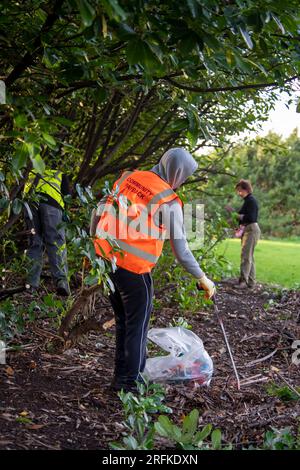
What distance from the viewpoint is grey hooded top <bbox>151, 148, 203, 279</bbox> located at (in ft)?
11.7

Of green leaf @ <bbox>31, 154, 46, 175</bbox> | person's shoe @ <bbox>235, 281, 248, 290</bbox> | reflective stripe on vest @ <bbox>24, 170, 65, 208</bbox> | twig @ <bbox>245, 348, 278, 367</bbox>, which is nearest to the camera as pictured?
green leaf @ <bbox>31, 154, 46, 175</bbox>

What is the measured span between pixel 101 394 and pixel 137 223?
1072 mm

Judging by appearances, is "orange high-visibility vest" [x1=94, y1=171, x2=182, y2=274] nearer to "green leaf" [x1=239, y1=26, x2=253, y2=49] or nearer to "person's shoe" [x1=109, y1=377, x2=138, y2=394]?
"person's shoe" [x1=109, y1=377, x2=138, y2=394]

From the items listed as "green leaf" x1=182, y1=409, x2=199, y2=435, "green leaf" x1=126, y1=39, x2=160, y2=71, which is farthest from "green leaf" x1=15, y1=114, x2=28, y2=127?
"green leaf" x1=182, y1=409, x2=199, y2=435

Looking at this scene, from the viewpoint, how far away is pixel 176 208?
3574mm

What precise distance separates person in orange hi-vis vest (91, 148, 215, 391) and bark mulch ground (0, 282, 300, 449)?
1.12 feet

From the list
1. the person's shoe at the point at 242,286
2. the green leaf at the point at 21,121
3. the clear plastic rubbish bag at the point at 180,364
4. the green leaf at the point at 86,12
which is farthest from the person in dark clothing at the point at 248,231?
the green leaf at the point at 86,12

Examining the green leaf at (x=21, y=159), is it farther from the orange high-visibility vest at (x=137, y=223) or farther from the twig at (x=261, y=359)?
the twig at (x=261, y=359)

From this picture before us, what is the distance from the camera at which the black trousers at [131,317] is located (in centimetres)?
361

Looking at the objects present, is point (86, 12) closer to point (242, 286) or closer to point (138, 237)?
point (138, 237)

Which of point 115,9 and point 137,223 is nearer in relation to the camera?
point 115,9

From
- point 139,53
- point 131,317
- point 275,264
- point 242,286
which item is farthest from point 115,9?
point 275,264

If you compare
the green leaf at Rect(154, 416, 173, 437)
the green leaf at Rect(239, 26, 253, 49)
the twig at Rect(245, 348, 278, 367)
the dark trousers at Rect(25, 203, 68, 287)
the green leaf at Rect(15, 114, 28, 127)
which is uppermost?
the green leaf at Rect(239, 26, 253, 49)

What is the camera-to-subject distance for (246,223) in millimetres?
10047
